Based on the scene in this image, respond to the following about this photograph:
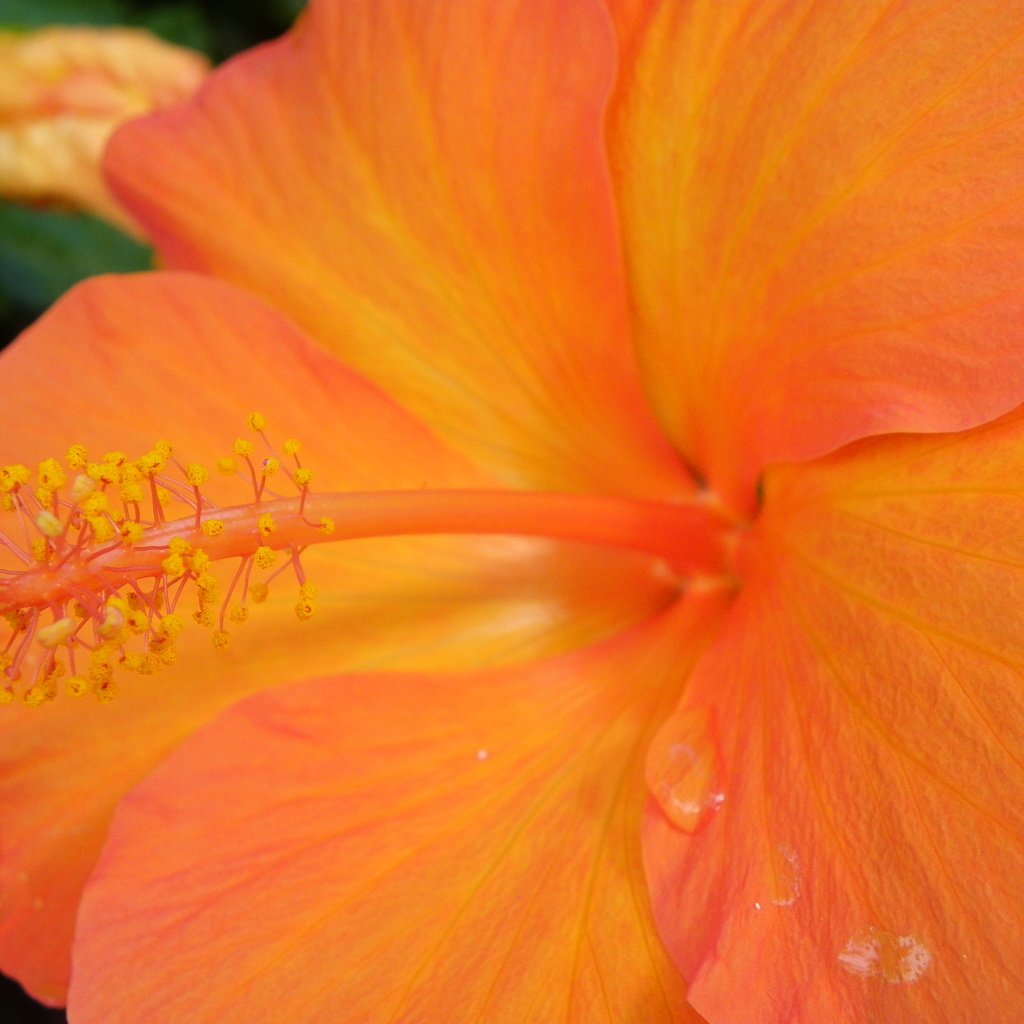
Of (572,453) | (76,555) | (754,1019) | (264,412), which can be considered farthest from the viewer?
(572,453)

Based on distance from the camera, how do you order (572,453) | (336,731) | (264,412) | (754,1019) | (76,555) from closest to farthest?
1. (754,1019)
2. (76,555)
3. (336,731)
4. (264,412)
5. (572,453)

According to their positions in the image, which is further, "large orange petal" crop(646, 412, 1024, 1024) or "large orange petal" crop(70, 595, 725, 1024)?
Answer: "large orange petal" crop(70, 595, 725, 1024)

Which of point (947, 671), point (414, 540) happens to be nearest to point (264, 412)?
point (414, 540)

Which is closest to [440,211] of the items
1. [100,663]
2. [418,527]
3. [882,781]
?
[418,527]

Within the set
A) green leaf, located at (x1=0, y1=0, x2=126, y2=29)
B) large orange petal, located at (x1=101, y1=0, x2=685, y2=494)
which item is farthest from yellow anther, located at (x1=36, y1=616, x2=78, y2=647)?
green leaf, located at (x1=0, y1=0, x2=126, y2=29)

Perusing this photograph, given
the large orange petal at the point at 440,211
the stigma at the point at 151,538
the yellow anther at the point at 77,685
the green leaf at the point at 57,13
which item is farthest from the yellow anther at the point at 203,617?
the green leaf at the point at 57,13

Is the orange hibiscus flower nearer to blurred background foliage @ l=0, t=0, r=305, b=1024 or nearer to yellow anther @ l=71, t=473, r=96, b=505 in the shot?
yellow anther @ l=71, t=473, r=96, b=505

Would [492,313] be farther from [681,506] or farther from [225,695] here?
[225,695]

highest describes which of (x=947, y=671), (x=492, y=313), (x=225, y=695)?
(x=947, y=671)
